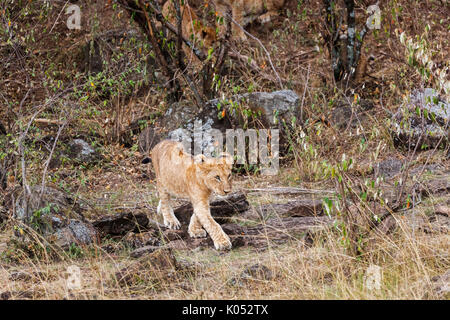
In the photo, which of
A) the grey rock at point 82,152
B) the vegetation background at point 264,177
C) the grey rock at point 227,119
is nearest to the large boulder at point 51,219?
the vegetation background at point 264,177

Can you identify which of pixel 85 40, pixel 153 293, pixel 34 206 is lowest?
pixel 153 293

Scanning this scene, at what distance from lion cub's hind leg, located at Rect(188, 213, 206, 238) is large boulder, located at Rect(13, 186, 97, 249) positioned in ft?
3.30

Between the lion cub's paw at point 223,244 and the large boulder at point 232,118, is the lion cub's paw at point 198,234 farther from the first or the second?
the large boulder at point 232,118

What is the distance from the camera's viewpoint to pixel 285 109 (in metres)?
9.73

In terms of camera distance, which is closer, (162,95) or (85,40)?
(162,95)

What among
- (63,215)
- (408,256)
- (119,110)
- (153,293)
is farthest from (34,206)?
(119,110)

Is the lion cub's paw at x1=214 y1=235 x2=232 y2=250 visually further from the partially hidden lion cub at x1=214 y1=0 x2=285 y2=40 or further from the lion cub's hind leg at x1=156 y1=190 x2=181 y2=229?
the partially hidden lion cub at x1=214 y1=0 x2=285 y2=40

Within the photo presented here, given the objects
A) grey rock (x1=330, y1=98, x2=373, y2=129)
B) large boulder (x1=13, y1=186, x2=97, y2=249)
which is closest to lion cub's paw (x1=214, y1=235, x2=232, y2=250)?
large boulder (x1=13, y1=186, x2=97, y2=249)

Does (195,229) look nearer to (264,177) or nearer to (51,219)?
(51,219)

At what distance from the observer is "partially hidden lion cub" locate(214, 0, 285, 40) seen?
47.3 ft

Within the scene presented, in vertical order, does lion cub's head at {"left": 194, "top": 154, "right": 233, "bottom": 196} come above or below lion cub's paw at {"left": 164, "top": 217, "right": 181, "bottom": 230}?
above

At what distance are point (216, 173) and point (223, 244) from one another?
710 millimetres

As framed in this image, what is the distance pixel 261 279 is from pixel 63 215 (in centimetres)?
260
